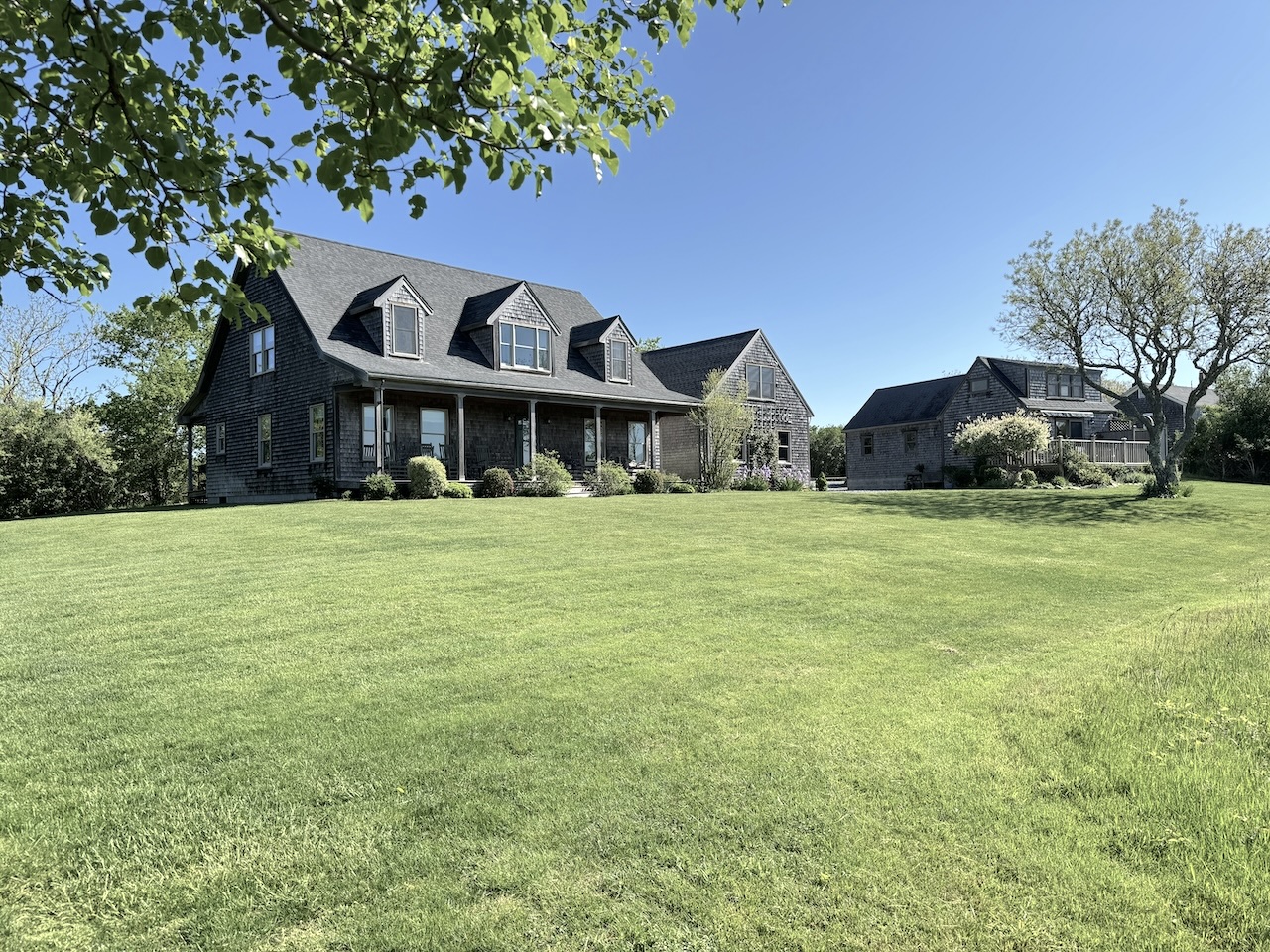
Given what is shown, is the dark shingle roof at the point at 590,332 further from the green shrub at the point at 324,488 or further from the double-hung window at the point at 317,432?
the green shrub at the point at 324,488

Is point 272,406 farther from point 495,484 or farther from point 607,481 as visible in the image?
point 607,481

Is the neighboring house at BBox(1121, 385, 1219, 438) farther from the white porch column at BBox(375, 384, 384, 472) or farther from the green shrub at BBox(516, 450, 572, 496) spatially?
the white porch column at BBox(375, 384, 384, 472)

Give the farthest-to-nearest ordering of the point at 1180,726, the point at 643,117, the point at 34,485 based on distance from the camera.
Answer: the point at 34,485
the point at 643,117
the point at 1180,726

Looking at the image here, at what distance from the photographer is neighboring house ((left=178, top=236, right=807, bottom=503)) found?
21562mm

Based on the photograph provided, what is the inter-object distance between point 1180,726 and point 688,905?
3492 mm

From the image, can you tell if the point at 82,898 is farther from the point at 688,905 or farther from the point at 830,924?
the point at 830,924

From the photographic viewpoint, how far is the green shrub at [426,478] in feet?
65.3

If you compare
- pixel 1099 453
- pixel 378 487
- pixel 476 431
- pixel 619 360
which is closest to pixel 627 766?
pixel 378 487

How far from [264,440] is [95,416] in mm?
15693

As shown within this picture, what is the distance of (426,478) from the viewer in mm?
19875

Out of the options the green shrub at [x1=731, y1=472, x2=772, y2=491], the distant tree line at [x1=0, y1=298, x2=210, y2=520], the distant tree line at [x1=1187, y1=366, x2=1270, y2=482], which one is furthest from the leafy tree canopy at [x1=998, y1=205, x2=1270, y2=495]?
the distant tree line at [x1=0, y1=298, x2=210, y2=520]

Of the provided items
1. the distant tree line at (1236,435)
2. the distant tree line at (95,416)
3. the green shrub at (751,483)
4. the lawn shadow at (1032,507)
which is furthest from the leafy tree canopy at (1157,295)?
the distant tree line at (95,416)

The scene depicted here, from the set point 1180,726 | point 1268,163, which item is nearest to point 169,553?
point 1180,726

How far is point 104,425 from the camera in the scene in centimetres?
3503
